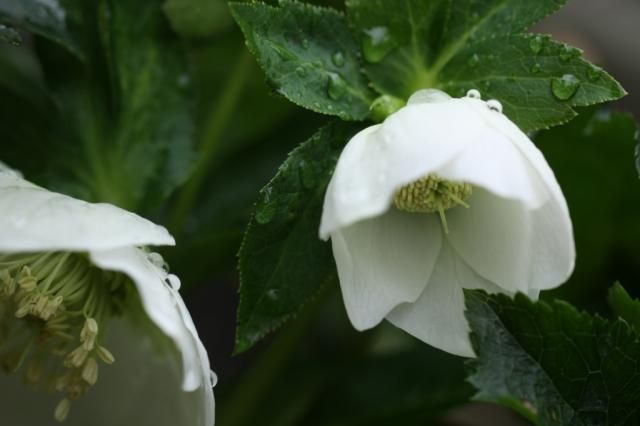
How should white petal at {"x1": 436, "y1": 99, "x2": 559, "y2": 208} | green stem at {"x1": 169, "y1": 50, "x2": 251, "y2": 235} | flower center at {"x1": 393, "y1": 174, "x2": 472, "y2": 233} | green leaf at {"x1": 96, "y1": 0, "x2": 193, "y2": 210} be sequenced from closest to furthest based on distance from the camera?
white petal at {"x1": 436, "y1": 99, "x2": 559, "y2": 208} → flower center at {"x1": 393, "y1": 174, "x2": 472, "y2": 233} → green leaf at {"x1": 96, "y1": 0, "x2": 193, "y2": 210} → green stem at {"x1": 169, "y1": 50, "x2": 251, "y2": 235}

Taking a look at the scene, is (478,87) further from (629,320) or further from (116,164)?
(116,164)

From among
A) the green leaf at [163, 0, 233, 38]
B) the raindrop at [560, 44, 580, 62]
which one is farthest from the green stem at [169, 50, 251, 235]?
the raindrop at [560, 44, 580, 62]

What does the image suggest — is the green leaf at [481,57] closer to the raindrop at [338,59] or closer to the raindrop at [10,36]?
the raindrop at [338,59]

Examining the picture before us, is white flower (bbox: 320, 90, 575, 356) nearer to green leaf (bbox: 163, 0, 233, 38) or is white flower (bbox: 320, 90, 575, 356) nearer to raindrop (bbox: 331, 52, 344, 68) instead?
raindrop (bbox: 331, 52, 344, 68)

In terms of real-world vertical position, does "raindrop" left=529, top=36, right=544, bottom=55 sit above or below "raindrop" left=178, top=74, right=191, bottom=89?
above


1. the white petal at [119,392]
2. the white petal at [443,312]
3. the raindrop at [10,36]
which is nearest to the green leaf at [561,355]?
the white petal at [443,312]

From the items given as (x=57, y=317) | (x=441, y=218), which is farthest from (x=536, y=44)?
(x=57, y=317)
